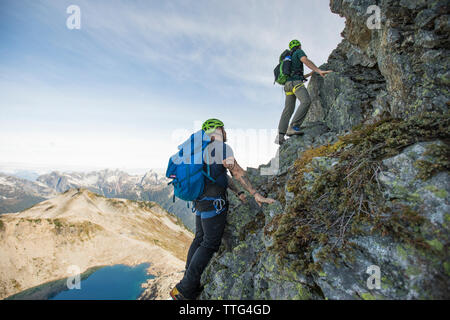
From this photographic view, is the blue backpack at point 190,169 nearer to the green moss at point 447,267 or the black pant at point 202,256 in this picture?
the black pant at point 202,256

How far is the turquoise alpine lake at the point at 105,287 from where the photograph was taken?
17125mm

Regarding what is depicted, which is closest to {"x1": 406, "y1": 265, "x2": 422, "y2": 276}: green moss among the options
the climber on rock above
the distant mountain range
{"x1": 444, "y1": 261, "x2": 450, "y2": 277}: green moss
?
{"x1": 444, "y1": 261, "x2": 450, "y2": 277}: green moss

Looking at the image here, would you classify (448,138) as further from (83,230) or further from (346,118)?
(83,230)

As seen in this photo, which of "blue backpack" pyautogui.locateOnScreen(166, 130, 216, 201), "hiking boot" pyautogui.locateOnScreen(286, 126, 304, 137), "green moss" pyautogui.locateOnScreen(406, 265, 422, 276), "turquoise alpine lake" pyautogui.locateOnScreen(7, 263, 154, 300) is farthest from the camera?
"turquoise alpine lake" pyautogui.locateOnScreen(7, 263, 154, 300)

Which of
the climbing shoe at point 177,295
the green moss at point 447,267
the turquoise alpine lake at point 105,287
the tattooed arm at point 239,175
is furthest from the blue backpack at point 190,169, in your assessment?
the turquoise alpine lake at point 105,287

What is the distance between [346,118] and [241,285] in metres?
7.90

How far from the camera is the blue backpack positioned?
561 centimetres

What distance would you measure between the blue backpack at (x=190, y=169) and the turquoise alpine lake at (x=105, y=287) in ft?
53.9

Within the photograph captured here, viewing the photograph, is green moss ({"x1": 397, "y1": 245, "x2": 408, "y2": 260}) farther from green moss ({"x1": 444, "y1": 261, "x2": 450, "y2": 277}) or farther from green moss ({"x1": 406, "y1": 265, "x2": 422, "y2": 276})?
green moss ({"x1": 444, "y1": 261, "x2": 450, "y2": 277})

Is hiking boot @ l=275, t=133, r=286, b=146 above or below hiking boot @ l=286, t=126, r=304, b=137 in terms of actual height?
below

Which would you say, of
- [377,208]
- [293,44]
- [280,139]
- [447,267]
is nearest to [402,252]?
[447,267]

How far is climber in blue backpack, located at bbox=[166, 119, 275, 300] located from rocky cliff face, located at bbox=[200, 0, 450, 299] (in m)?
0.77

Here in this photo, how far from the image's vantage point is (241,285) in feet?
17.6
